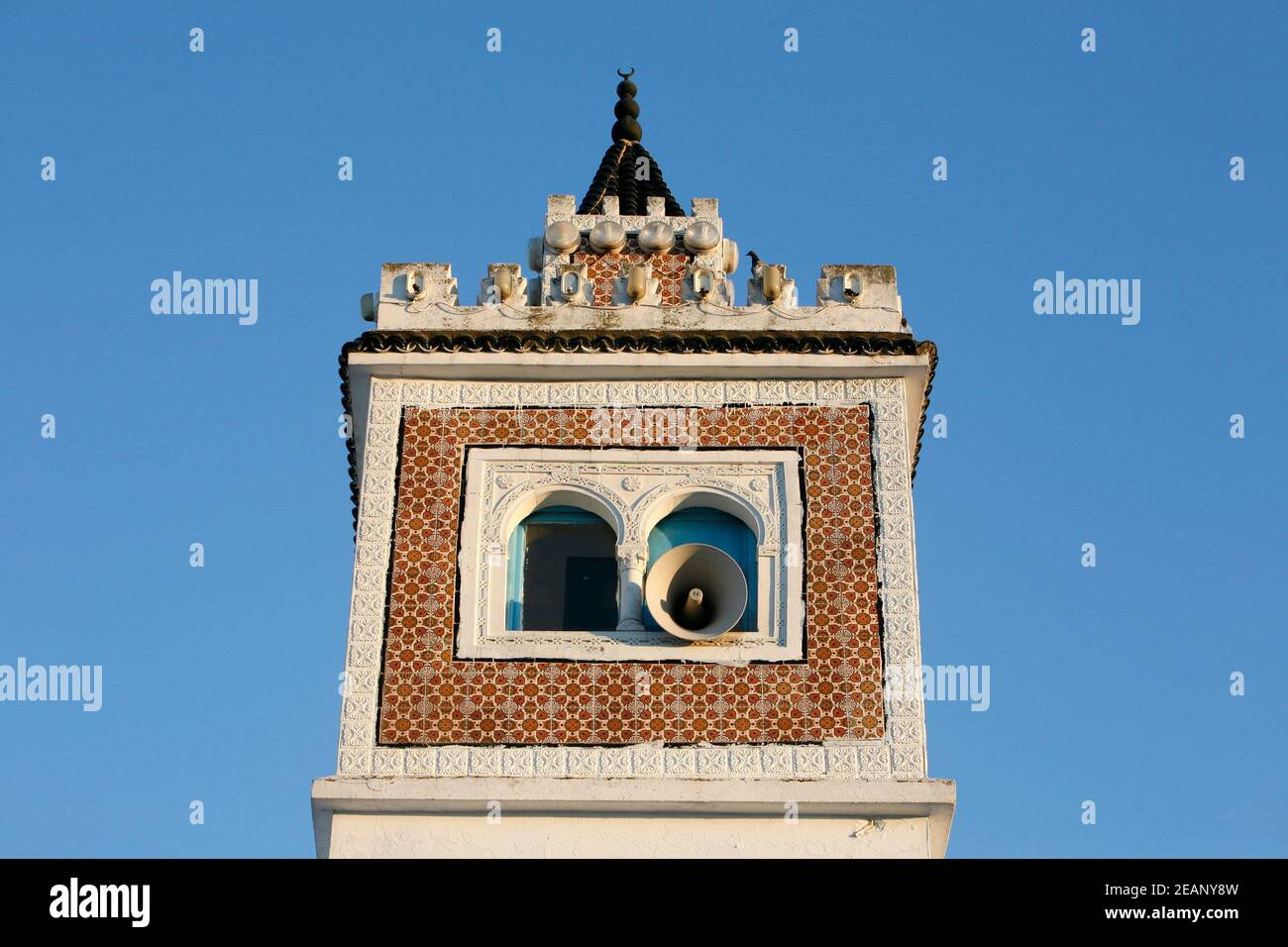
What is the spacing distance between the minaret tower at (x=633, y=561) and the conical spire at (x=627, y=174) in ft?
2.11

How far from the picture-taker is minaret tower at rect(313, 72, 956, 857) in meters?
18.3

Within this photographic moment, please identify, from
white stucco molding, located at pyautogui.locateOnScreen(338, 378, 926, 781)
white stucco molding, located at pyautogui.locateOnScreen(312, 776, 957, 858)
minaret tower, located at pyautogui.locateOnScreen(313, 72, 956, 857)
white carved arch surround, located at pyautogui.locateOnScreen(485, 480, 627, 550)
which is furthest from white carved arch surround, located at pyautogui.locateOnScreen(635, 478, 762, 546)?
white stucco molding, located at pyautogui.locateOnScreen(312, 776, 957, 858)

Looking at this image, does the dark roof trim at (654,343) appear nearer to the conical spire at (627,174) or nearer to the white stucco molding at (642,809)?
the conical spire at (627,174)

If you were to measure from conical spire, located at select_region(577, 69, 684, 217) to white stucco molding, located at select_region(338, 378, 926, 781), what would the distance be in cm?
229

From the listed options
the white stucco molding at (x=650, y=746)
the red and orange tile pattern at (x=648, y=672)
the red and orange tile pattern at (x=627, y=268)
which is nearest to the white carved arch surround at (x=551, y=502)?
the red and orange tile pattern at (x=648, y=672)

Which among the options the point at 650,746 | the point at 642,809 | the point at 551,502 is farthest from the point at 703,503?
the point at 642,809

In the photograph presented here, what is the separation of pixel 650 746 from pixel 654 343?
352cm

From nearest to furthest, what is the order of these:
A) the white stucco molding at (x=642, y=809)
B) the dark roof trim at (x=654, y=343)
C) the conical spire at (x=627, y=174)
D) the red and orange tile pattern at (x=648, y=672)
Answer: the white stucco molding at (x=642, y=809) < the red and orange tile pattern at (x=648, y=672) < the dark roof trim at (x=654, y=343) < the conical spire at (x=627, y=174)

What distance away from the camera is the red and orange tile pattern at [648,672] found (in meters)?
18.7

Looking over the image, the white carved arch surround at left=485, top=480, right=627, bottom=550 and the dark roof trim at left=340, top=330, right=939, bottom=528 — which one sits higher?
the dark roof trim at left=340, top=330, right=939, bottom=528

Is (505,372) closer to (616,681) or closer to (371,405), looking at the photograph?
(371,405)

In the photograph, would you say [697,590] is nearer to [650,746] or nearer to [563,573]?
[563,573]

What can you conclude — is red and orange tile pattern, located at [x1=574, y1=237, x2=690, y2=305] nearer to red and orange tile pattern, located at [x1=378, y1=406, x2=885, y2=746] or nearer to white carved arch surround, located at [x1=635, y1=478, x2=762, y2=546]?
red and orange tile pattern, located at [x1=378, y1=406, x2=885, y2=746]

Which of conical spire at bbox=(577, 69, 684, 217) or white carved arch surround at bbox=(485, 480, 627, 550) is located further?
conical spire at bbox=(577, 69, 684, 217)
